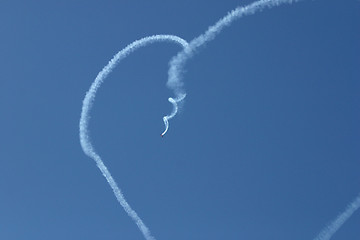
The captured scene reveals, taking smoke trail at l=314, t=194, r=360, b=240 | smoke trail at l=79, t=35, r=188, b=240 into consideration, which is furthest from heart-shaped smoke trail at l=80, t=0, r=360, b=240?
smoke trail at l=314, t=194, r=360, b=240

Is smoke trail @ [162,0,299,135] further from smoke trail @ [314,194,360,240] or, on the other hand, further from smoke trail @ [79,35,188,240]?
smoke trail @ [314,194,360,240]

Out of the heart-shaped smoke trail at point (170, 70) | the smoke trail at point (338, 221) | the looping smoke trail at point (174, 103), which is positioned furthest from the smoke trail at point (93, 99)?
the smoke trail at point (338, 221)

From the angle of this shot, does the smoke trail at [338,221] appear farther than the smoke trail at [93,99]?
No

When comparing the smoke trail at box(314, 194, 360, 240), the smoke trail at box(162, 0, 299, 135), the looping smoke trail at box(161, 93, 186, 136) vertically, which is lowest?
the smoke trail at box(314, 194, 360, 240)

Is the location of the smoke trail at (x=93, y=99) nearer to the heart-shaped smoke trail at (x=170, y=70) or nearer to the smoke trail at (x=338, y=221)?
the heart-shaped smoke trail at (x=170, y=70)

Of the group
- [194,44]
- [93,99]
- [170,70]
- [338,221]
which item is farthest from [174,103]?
[338,221]
